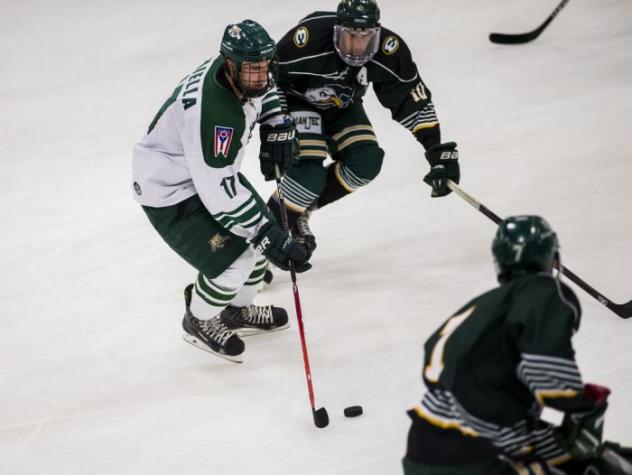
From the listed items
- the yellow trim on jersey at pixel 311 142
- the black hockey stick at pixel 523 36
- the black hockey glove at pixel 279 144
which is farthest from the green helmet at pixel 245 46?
the black hockey stick at pixel 523 36

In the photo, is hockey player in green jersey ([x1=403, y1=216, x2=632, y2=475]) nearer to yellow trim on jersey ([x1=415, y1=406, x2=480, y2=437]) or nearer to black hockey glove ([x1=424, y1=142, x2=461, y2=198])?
yellow trim on jersey ([x1=415, y1=406, x2=480, y2=437])

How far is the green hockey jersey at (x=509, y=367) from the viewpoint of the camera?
1.55 m

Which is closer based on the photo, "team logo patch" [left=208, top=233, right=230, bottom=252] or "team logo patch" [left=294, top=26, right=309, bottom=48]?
"team logo patch" [left=208, top=233, right=230, bottom=252]

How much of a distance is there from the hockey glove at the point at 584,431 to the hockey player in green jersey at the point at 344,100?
157 cm

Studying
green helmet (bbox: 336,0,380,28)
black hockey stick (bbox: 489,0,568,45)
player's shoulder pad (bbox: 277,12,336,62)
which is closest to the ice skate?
player's shoulder pad (bbox: 277,12,336,62)

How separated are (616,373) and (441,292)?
0.74 metres

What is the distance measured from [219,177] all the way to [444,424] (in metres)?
1.12

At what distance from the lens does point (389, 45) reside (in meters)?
3.12

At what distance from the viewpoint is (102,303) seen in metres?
3.41

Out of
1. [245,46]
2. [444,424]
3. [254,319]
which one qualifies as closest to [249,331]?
[254,319]

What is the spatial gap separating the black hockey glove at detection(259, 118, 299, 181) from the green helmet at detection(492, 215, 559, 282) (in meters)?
1.38

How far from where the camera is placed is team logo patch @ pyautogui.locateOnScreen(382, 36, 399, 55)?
122 inches

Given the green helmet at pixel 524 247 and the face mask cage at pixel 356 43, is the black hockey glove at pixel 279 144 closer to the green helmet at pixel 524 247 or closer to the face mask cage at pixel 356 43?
the face mask cage at pixel 356 43

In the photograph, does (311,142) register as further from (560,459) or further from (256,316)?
(560,459)
